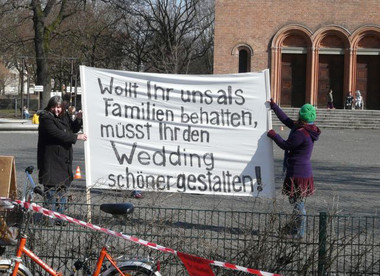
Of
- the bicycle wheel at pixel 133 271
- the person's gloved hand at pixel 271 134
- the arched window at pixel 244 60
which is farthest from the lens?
the arched window at pixel 244 60

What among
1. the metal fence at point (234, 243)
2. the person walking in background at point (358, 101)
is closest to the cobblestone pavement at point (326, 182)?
the metal fence at point (234, 243)

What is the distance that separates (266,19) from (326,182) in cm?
3241

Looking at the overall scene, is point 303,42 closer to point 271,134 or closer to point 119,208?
point 271,134

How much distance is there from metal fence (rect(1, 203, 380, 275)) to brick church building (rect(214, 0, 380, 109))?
133 ft

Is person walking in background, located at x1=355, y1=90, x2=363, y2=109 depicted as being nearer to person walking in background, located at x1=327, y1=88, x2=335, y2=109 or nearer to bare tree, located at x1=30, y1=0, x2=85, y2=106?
person walking in background, located at x1=327, y1=88, x2=335, y2=109

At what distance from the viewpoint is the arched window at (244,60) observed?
4666cm

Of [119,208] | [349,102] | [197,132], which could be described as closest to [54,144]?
[197,132]

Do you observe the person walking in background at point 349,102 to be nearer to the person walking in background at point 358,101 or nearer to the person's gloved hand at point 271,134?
the person walking in background at point 358,101

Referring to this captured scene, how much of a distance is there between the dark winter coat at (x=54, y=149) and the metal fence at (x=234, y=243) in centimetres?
295

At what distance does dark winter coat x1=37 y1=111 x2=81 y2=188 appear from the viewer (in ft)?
29.1

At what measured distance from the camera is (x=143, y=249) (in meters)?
5.82

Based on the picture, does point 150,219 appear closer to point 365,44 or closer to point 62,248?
point 62,248

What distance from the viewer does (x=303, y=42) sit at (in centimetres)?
4678

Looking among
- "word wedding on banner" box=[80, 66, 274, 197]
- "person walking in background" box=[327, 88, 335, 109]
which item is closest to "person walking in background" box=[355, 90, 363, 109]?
"person walking in background" box=[327, 88, 335, 109]
